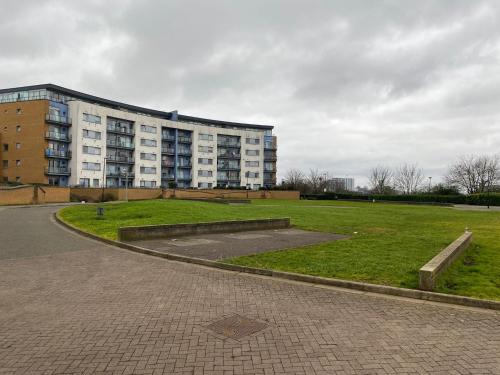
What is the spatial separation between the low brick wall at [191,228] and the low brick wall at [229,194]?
137 ft

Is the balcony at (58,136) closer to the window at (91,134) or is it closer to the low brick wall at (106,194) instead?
the window at (91,134)

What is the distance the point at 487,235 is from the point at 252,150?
75099 mm

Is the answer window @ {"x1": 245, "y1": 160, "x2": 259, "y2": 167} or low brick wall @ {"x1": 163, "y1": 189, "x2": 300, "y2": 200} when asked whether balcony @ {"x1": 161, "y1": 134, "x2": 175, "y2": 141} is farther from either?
low brick wall @ {"x1": 163, "y1": 189, "x2": 300, "y2": 200}

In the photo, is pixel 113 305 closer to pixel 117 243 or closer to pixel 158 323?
pixel 158 323

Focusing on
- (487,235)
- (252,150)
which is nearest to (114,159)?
(252,150)

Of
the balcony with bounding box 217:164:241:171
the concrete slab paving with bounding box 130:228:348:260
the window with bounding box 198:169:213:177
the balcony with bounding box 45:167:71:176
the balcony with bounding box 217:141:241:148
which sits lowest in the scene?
the concrete slab paving with bounding box 130:228:348:260

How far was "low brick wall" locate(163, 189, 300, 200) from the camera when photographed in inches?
2320

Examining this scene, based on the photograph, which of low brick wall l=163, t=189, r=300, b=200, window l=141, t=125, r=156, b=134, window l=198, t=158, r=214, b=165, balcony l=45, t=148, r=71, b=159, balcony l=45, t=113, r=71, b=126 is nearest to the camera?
balcony l=45, t=148, r=71, b=159

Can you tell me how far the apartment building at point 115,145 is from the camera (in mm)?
58969

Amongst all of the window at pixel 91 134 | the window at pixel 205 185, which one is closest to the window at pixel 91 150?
the window at pixel 91 134

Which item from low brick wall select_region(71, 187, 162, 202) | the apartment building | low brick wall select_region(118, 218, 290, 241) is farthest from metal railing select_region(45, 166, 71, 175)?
low brick wall select_region(118, 218, 290, 241)

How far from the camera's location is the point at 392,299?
Result: 6418mm

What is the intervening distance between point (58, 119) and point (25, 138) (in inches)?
235

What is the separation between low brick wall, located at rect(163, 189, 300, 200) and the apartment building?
106 inches
